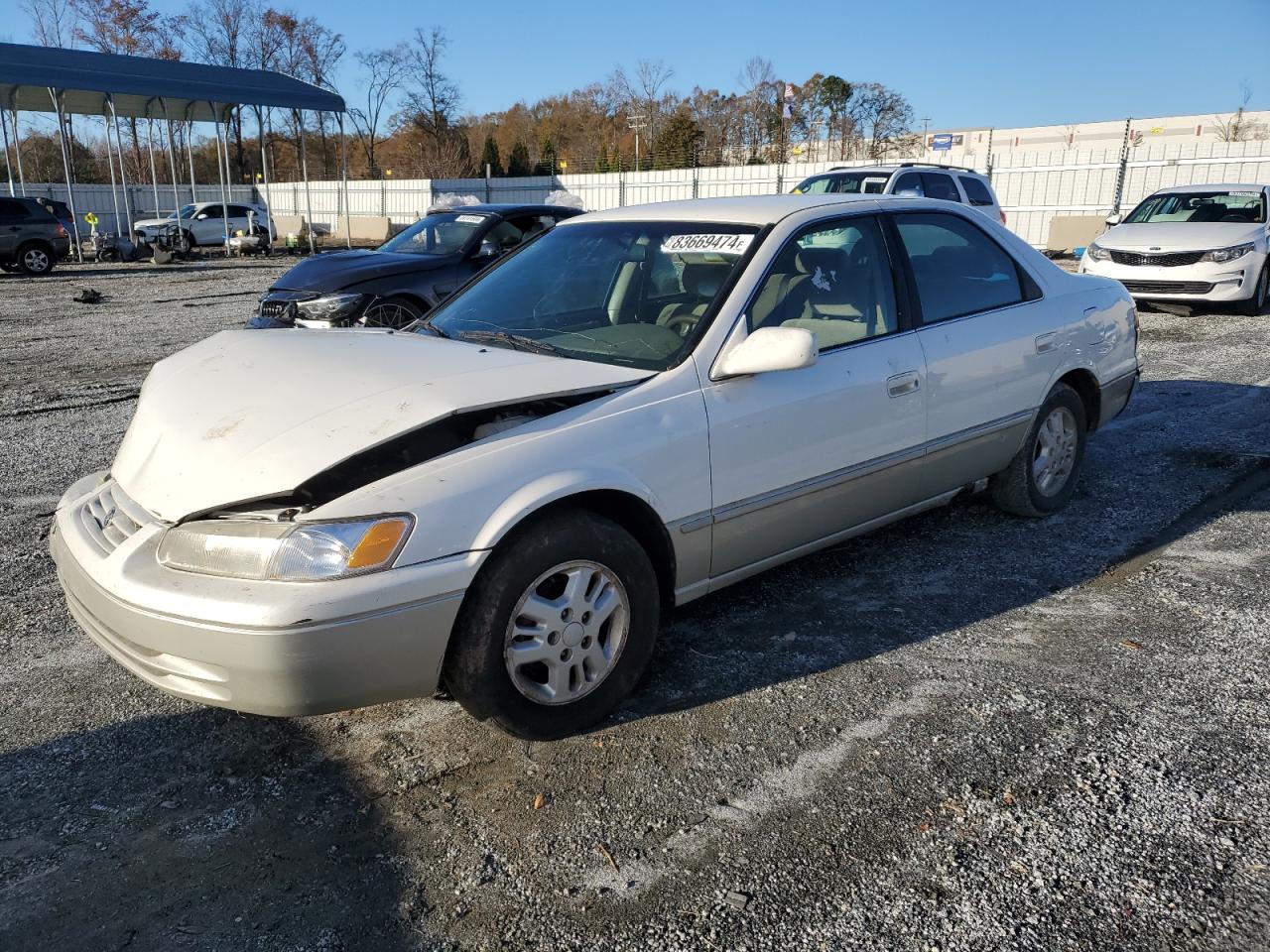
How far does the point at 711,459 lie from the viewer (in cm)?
327

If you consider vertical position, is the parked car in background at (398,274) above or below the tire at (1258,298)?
above

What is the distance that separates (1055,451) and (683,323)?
2.55 metres

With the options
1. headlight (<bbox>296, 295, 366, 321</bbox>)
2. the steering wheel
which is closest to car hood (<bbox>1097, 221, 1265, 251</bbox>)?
headlight (<bbox>296, 295, 366, 321</bbox>)

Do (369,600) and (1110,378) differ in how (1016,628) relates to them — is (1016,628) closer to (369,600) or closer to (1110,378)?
(1110,378)

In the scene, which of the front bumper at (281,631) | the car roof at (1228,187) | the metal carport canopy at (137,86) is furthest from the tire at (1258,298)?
the metal carport canopy at (137,86)

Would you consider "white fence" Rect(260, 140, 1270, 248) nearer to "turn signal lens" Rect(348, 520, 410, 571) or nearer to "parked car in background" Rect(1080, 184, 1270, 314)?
"parked car in background" Rect(1080, 184, 1270, 314)

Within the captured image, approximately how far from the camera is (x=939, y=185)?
1404 centimetres

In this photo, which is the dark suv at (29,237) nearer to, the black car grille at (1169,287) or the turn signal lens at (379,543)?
the black car grille at (1169,287)

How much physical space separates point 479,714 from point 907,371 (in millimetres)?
2218

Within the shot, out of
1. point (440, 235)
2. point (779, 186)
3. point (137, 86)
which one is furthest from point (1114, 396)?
point (137, 86)

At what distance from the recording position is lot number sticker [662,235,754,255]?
370 centimetres

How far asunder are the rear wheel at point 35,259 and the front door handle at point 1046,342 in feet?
75.1

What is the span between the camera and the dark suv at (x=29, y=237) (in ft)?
68.6

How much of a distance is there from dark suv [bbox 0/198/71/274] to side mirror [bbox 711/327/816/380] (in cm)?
2277
